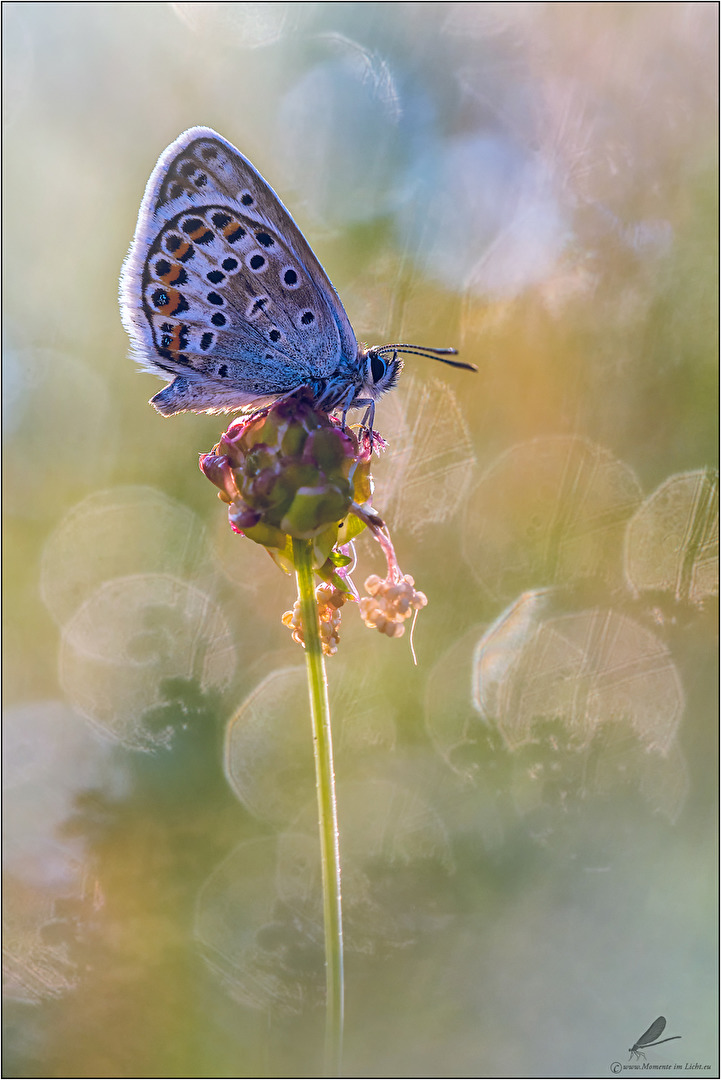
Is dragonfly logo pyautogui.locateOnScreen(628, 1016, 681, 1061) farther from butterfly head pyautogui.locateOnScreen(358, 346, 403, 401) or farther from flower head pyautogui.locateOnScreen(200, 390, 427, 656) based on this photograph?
butterfly head pyautogui.locateOnScreen(358, 346, 403, 401)

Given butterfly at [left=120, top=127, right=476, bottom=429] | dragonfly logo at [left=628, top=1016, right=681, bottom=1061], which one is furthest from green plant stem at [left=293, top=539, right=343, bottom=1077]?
dragonfly logo at [left=628, top=1016, right=681, bottom=1061]

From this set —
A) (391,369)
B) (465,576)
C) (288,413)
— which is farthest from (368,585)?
(465,576)

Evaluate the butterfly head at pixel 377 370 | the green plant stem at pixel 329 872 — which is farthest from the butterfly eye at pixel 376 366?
the green plant stem at pixel 329 872

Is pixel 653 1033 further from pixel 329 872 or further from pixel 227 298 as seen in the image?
pixel 227 298

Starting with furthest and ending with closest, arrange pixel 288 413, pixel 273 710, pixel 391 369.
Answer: pixel 273 710 < pixel 391 369 < pixel 288 413

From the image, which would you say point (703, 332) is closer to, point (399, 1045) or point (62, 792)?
point (399, 1045)

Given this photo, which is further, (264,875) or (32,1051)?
(264,875)

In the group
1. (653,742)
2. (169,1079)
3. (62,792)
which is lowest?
(169,1079)
